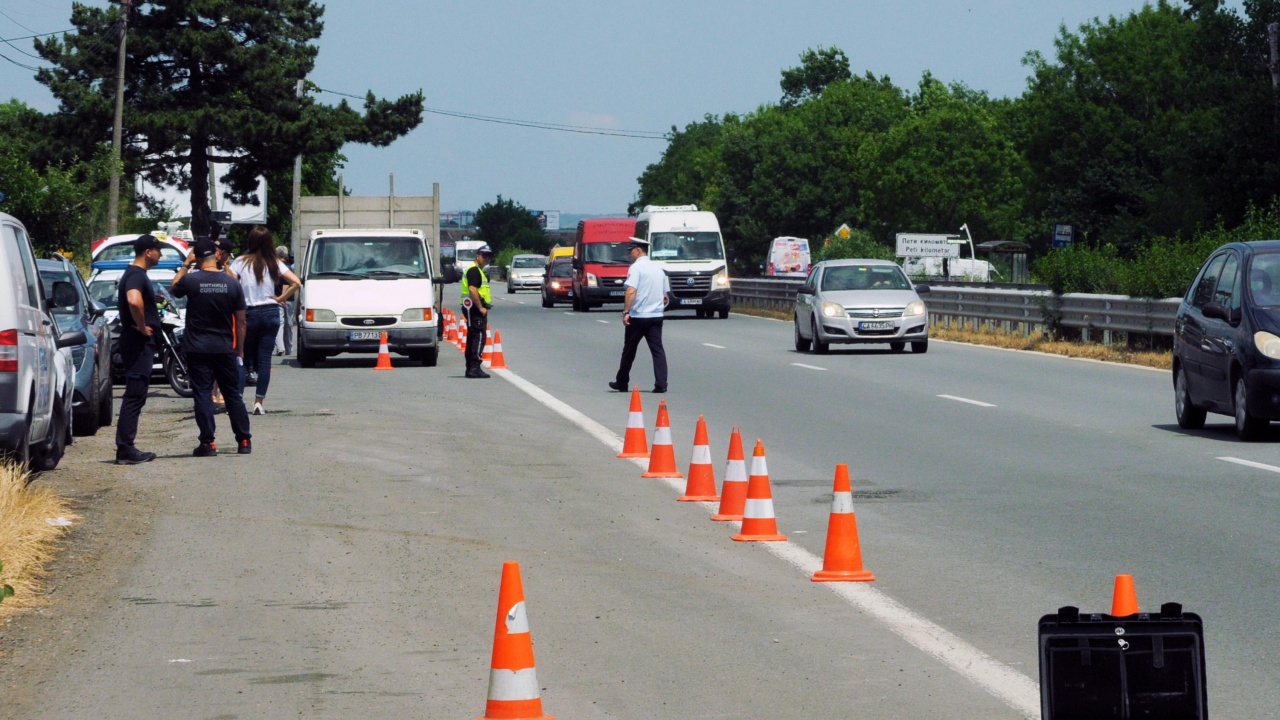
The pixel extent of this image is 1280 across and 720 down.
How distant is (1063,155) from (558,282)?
3677cm

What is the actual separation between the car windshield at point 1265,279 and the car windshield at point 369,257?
14.1 m

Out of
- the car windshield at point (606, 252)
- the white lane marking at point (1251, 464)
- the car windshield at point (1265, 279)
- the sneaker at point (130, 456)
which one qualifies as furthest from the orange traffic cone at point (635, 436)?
the car windshield at point (606, 252)

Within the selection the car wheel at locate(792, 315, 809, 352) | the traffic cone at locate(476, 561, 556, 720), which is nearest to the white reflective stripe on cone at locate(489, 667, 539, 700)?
the traffic cone at locate(476, 561, 556, 720)

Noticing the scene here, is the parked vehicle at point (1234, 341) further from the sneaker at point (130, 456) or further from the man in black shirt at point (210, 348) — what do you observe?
the sneaker at point (130, 456)

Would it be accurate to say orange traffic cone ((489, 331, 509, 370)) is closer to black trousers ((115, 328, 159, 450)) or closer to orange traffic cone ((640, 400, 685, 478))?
black trousers ((115, 328, 159, 450))

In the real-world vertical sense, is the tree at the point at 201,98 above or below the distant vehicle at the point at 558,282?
above

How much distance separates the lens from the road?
6.32 metres

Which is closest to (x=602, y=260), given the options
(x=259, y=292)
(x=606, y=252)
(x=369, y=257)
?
(x=606, y=252)

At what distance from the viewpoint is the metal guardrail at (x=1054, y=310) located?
2623 centimetres

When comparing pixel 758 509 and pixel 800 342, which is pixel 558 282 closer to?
pixel 800 342

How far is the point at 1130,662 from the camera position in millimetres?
4316

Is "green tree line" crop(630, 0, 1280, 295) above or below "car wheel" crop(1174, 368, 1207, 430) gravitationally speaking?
above

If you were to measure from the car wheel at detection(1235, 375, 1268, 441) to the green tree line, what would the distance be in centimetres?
1218

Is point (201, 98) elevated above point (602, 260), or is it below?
above
